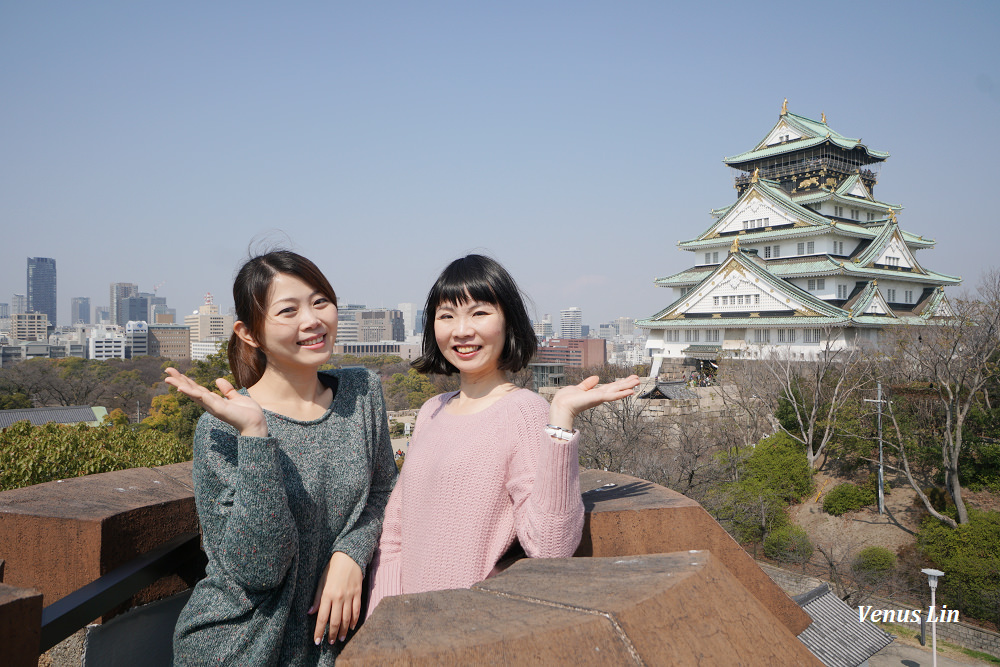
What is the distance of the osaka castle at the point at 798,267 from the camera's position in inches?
824

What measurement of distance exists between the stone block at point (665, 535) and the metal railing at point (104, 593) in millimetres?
1075

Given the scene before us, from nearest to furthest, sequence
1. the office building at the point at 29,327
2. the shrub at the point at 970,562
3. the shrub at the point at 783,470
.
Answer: the shrub at the point at 970,562, the shrub at the point at 783,470, the office building at the point at 29,327

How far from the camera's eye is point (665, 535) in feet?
5.46

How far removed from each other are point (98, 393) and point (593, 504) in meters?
36.6

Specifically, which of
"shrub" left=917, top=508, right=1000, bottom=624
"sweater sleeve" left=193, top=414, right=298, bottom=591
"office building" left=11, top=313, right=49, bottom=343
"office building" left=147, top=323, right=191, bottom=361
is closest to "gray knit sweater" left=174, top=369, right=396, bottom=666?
"sweater sleeve" left=193, top=414, right=298, bottom=591

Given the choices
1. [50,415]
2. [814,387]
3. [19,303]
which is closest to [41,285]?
[19,303]

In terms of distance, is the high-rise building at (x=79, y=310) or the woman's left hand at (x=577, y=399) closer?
the woman's left hand at (x=577, y=399)

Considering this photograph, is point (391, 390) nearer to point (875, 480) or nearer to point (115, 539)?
point (875, 480)

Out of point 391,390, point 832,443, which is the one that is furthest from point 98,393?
point 832,443

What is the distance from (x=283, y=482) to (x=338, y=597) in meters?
0.32

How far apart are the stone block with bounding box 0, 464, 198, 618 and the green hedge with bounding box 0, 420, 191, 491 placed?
2.21m

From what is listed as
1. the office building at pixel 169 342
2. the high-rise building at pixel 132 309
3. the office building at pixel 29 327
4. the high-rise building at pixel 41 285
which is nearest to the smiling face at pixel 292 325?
the office building at pixel 169 342

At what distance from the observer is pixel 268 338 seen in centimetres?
166

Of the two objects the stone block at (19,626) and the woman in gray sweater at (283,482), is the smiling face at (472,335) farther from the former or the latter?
the stone block at (19,626)
